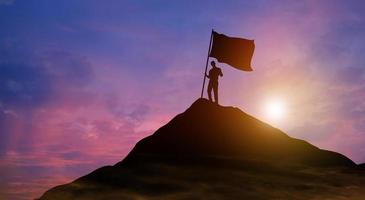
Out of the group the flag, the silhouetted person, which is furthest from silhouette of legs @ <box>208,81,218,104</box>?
the flag

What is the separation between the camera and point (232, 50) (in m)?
23.5

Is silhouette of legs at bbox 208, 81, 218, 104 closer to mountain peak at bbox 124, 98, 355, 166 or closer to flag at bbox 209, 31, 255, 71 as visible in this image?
mountain peak at bbox 124, 98, 355, 166

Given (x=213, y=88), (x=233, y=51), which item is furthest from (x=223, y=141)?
(x=233, y=51)

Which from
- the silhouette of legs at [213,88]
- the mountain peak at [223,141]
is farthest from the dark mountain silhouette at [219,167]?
the silhouette of legs at [213,88]

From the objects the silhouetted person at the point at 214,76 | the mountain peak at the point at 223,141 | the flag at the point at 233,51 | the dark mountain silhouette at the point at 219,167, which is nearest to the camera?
the dark mountain silhouette at the point at 219,167

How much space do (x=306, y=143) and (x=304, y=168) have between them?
3.88 meters

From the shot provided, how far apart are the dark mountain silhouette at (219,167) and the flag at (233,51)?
2.55 m

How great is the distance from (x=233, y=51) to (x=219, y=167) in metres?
7.58

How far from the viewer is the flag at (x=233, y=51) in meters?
23.0

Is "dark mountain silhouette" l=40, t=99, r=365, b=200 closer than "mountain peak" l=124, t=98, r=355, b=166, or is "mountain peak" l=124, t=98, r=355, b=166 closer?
"dark mountain silhouette" l=40, t=99, r=365, b=200

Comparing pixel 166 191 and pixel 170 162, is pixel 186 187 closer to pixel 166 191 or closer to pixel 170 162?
pixel 166 191

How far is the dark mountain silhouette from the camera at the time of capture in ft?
47.8

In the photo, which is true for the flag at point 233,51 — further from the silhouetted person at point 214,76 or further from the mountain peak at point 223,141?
the mountain peak at point 223,141

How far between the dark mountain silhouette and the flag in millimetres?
2550
